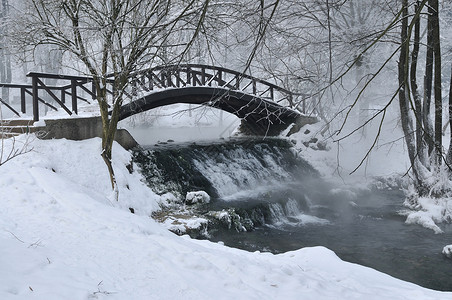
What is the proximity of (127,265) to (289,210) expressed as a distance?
7705 millimetres

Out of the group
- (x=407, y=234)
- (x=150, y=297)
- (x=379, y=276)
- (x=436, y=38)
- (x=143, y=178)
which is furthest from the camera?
(x=143, y=178)

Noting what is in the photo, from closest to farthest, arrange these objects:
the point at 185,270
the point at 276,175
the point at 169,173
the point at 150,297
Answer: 1. the point at 150,297
2. the point at 185,270
3. the point at 169,173
4. the point at 276,175

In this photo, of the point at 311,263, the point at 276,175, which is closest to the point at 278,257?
the point at 311,263

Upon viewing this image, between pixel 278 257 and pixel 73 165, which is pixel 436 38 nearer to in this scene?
pixel 278 257

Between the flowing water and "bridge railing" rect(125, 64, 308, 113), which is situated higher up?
"bridge railing" rect(125, 64, 308, 113)

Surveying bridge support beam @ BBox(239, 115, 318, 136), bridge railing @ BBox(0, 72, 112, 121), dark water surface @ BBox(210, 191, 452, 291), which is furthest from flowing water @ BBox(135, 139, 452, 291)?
bridge support beam @ BBox(239, 115, 318, 136)

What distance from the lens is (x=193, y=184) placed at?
11797 mm

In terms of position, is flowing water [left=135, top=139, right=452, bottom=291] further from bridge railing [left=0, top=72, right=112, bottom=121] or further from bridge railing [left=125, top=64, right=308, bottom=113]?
bridge railing [left=0, top=72, right=112, bottom=121]

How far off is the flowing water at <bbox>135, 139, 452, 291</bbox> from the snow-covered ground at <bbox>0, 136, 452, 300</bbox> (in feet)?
8.39

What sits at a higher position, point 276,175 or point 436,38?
point 436,38

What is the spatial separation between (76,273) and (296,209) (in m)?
8.62

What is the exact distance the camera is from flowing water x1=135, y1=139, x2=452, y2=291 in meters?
8.01

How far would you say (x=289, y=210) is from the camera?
11.3m

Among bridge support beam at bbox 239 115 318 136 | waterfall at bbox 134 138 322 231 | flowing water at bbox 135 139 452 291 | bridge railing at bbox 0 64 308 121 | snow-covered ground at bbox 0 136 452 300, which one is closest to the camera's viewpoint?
snow-covered ground at bbox 0 136 452 300
